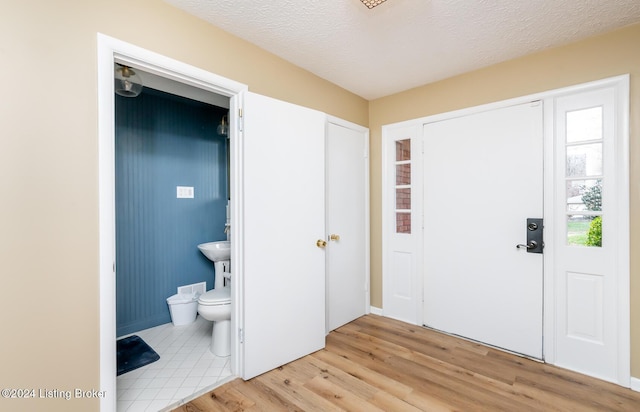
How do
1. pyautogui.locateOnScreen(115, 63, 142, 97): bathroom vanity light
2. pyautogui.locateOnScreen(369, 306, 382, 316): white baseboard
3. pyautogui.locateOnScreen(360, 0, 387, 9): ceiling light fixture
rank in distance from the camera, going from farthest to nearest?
pyautogui.locateOnScreen(369, 306, 382, 316): white baseboard
pyautogui.locateOnScreen(115, 63, 142, 97): bathroom vanity light
pyautogui.locateOnScreen(360, 0, 387, 9): ceiling light fixture

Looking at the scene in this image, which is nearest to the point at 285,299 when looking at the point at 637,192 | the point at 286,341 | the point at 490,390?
the point at 286,341

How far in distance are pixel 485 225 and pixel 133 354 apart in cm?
326

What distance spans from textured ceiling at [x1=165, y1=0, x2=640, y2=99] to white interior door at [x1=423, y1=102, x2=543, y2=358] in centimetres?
54

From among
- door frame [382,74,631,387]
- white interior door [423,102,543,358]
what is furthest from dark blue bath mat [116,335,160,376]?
white interior door [423,102,543,358]

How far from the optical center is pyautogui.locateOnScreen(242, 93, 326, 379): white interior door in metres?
2.07

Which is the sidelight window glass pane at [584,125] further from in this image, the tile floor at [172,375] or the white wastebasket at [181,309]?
the white wastebasket at [181,309]

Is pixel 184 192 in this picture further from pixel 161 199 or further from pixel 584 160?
pixel 584 160

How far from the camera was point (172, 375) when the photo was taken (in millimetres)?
2082

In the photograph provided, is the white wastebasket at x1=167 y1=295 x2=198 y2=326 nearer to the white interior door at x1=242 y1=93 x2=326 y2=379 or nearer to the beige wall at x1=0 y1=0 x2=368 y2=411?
the white interior door at x1=242 y1=93 x2=326 y2=379

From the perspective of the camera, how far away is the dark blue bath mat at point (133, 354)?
220cm

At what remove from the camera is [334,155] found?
290 centimetres

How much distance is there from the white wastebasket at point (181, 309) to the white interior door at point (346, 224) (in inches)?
59.2

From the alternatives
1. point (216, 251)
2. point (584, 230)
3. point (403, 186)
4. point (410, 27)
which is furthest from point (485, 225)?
point (216, 251)

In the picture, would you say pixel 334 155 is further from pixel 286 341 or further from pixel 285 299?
pixel 286 341
